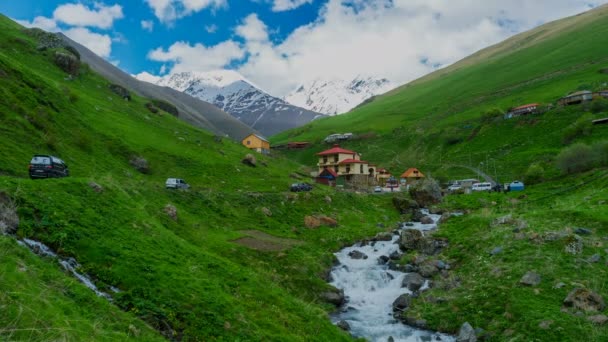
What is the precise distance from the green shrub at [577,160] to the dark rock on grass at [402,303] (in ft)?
203

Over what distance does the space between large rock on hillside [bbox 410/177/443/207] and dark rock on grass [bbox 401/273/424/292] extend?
45585mm

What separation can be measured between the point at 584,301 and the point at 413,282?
42.8 ft

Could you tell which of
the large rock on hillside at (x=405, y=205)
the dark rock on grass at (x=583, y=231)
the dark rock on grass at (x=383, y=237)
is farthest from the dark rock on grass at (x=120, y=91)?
the dark rock on grass at (x=583, y=231)

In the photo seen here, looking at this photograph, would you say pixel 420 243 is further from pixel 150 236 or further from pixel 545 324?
pixel 150 236

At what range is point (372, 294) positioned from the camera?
36250 mm

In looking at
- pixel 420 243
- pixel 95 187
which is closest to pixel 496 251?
pixel 420 243

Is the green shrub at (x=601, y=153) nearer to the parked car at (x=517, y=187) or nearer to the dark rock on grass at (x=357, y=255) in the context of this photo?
the parked car at (x=517, y=187)

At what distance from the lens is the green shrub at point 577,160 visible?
76.2 meters

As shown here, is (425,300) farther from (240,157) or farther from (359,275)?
(240,157)

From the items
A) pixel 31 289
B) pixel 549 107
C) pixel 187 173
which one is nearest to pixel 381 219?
pixel 187 173

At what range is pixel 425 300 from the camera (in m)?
31.9

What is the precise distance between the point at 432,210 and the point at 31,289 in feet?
225

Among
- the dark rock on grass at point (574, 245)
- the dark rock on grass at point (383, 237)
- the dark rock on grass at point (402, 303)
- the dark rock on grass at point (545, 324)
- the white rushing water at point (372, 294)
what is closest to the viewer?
the dark rock on grass at point (545, 324)

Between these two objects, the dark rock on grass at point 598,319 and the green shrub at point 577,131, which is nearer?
the dark rock on grass at point 598,319
